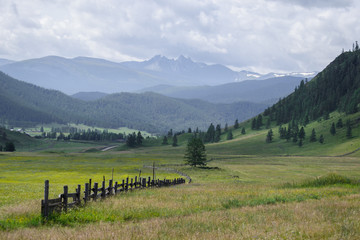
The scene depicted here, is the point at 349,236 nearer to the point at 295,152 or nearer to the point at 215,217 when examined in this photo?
the point at 215,217

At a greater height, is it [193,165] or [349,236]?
[349,236]

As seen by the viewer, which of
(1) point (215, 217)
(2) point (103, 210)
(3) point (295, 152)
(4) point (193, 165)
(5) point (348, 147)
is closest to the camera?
(1) point (215, 217)

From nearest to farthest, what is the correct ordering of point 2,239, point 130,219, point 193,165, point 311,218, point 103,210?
point 2,239 → point 311,218 → point 130,219 → point 103,210 → point 193,165

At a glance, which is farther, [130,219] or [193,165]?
[193,165]

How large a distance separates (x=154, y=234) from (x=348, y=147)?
194739mm

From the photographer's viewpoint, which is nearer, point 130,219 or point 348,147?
point 130,219

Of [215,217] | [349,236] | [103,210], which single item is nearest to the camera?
[349,236]

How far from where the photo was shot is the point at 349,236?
9172 millimetres

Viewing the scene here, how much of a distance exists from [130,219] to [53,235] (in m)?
4.88

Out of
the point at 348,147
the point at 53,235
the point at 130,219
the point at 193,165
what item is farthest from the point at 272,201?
the point at 348,147

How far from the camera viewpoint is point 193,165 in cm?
10156

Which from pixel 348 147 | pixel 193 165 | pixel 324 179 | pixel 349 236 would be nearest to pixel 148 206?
pixel 349 236

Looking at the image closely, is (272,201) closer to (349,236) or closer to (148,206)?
(148,206)

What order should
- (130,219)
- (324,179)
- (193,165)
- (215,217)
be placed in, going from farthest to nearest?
(193,165) < (324,179) < (130,219) < (215,217)
